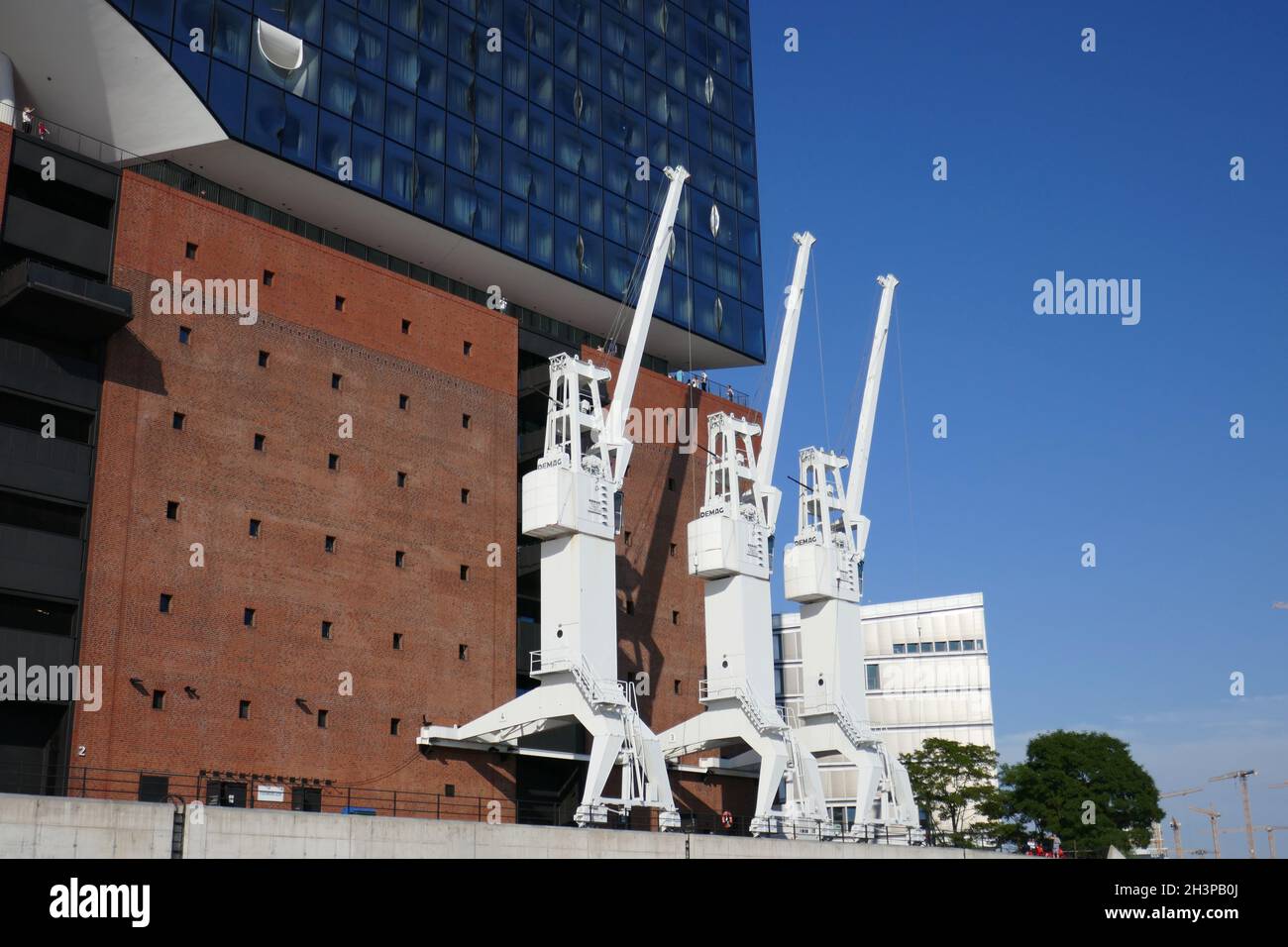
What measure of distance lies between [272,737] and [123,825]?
36.6ft

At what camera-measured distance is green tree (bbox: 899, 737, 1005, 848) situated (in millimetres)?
77500

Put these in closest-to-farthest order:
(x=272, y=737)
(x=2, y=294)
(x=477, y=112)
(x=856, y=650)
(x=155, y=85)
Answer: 1. (x=2, y=294)
2. (x=272, y=737)
3. (x=155, y=85)
4. (x=477, y=112)
5. (x=856, y=650)

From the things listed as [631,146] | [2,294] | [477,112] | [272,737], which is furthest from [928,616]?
[2,294]

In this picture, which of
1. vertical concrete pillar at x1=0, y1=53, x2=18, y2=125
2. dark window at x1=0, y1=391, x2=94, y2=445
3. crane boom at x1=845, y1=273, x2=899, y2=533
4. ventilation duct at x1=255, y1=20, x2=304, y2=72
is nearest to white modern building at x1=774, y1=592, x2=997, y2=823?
crane boom at x1=845, y1=273, x2=899, y2=533

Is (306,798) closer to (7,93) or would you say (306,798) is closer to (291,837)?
(291,837)

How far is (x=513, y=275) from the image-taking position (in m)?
57.8

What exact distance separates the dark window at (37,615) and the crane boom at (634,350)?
18930 millimetres

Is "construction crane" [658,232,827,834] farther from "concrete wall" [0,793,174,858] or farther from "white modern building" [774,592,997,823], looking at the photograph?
"white modern building" [774,592,997,823]

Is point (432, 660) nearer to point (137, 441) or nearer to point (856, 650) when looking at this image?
point (137, 441)

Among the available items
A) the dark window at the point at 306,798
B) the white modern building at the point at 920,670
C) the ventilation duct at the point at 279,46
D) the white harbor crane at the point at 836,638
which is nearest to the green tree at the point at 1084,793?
the white modern building at the point at 920,670

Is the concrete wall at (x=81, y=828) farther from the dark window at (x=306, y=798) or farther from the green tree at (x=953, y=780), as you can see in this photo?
the green tree at (x=953, y=780)

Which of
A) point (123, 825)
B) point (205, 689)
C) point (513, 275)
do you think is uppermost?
point (513, 275)

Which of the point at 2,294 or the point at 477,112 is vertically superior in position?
the point at 477,112

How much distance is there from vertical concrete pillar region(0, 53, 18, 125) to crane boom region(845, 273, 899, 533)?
36.5m
